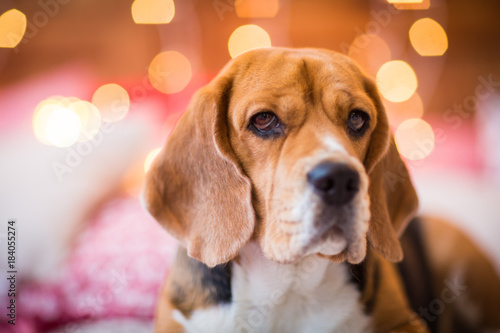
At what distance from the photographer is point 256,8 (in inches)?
137

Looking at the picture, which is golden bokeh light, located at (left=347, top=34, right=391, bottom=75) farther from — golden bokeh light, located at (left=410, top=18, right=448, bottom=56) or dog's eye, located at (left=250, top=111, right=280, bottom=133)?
dog's eye, located at (left=250, top=111, right=280, bottom=133)

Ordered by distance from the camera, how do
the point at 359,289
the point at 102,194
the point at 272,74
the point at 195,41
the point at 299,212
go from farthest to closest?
1. the point at 195,41
2. the point at 102,194
3. the point at 359,289
4. the point at 272,74
5. the point at 299,212

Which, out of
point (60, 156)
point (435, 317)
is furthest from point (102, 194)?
point (435, 317)

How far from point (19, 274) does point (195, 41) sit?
2.35 metres

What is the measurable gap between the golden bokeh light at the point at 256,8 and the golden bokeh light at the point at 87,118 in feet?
4.70

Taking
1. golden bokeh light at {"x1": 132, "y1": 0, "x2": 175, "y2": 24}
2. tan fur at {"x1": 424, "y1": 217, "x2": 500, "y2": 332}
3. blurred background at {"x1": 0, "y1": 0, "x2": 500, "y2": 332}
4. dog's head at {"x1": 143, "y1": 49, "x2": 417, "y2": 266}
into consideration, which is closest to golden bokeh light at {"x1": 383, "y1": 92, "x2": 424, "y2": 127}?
blurred background at {"x1": 0, "y1": 0, "x2": 500, "y2": 332}

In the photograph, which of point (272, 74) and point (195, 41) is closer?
point (272, 74)

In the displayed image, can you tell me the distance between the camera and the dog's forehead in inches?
57.6

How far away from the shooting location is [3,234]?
79.0 inches

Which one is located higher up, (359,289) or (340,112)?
(340,112)

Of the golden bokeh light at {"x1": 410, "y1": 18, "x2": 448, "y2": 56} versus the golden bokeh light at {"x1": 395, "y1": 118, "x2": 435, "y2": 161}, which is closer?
the golden bokeh light at {"x1": 395, "y1": 118, "x2": 435, "y2": 161}

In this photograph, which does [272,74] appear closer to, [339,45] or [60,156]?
[60,156]

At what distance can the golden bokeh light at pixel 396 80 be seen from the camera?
13.2 feet

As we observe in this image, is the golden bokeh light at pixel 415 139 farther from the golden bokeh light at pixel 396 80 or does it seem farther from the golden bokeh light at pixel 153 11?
the golden bokeh light at pixel 153 11
